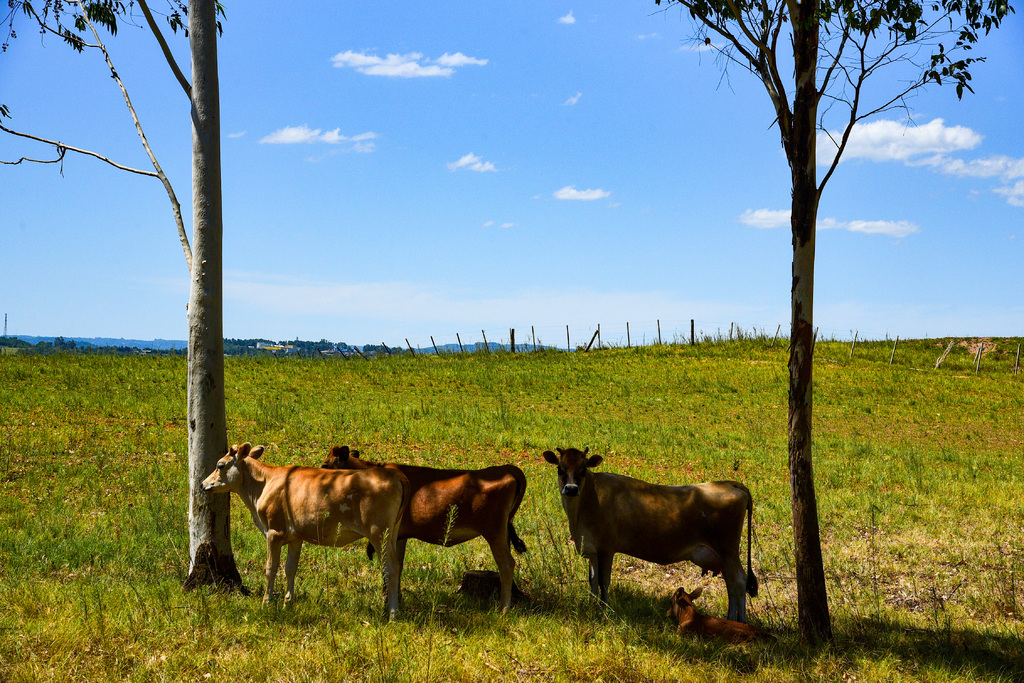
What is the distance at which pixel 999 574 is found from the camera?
10.6m

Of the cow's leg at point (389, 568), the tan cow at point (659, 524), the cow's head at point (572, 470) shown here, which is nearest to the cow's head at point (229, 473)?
the cow's leg at point (389, 568)

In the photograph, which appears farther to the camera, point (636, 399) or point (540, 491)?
point (636, 399)

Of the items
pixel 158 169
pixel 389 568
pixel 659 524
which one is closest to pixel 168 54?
pixel 158 169

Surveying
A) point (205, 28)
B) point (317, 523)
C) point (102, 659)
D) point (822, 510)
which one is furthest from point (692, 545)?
point (205, 28)

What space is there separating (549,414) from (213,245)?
755 inches

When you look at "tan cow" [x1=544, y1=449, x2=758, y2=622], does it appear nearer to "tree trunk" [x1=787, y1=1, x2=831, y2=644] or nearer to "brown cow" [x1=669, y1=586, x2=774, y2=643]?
"tree trunk" [x1=787, y1=1, x2=831, y2=644]

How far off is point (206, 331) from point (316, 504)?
235cm

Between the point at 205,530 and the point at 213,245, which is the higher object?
the point at 213,245

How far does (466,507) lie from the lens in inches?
332

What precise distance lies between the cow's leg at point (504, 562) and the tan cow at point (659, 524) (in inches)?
33.7

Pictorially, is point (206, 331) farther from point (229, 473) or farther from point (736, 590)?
point (736, 590)

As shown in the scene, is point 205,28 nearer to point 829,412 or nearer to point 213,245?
point 213,245

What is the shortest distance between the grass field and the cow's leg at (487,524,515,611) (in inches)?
8.9

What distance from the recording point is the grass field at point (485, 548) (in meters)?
6.68
